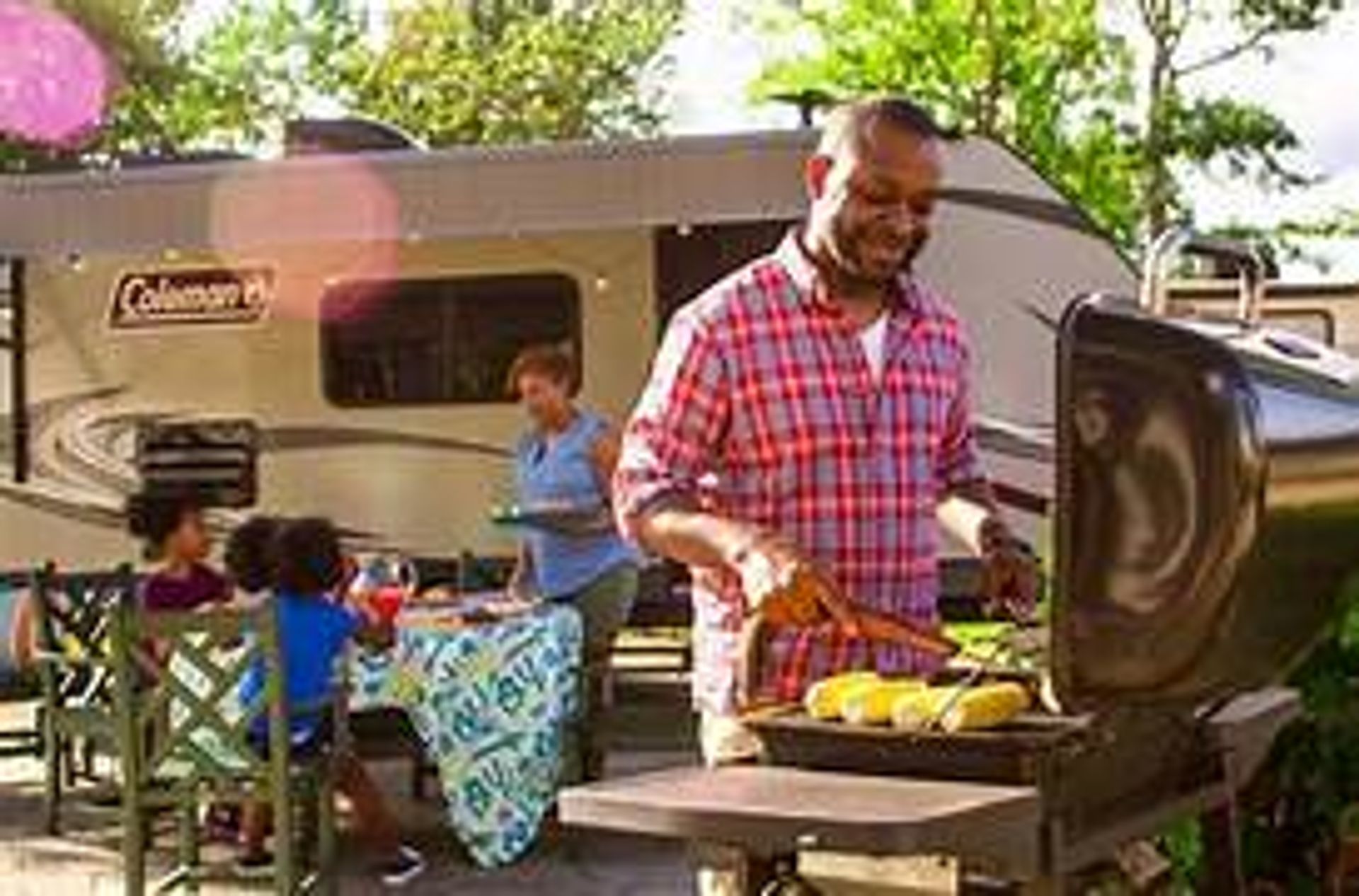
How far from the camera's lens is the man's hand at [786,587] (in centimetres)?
262

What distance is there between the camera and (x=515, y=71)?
26.8 metres

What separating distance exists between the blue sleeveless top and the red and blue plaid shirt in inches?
182

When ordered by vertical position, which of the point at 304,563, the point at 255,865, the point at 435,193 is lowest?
the point at 255,865

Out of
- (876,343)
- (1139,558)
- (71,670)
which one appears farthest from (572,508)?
(1139,558)

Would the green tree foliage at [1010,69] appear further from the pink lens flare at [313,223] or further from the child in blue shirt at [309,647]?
the child in blue shirt at [309,647]

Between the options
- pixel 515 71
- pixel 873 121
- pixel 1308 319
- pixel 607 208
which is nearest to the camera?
pixel 873 121

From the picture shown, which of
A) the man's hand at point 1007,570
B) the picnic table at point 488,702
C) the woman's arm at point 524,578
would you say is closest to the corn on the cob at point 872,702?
the man's hand at point 1007,570

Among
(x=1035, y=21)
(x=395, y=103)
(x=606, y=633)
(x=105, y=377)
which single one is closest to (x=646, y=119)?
(x=395, y=103)

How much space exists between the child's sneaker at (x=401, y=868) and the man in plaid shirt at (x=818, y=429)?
4.04 m

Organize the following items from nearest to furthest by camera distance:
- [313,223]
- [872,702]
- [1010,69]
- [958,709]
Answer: [958,709] < [872,702] < [313,223] < [1010,69]

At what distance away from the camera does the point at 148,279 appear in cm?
1180

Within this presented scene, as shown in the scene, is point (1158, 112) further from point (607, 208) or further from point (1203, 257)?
point (1203, 257)

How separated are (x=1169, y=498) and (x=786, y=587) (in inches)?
20.0

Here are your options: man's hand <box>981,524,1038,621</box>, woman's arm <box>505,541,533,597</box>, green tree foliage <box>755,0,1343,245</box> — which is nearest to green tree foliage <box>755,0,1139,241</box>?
green tree foliage <box>755,0,1343,245</box>
